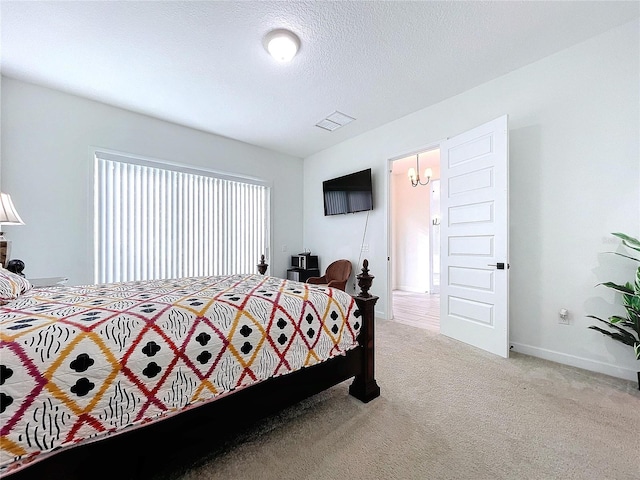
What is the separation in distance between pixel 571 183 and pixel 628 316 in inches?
45.4

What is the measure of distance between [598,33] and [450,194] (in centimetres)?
169

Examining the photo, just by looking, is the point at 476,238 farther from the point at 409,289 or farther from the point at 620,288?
the point at 409,289

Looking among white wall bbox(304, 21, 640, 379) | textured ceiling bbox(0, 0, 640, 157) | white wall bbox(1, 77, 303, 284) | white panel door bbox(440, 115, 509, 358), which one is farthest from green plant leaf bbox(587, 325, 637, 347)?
white wall bbox(1, 77, 303, 284)

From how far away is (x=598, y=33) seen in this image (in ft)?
7.38

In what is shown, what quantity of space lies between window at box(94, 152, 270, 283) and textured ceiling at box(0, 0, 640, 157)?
3.02 feet

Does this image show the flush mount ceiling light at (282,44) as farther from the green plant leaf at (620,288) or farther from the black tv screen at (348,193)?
the green plant leaf at (620,288)

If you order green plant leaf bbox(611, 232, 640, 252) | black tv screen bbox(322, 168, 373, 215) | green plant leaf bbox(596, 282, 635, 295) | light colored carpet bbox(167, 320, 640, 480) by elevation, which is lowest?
light colored carpet bbox(167, 320, 640, 480)

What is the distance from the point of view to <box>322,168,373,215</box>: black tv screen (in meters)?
4.04

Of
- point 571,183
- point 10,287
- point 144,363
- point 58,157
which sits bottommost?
point 144,363

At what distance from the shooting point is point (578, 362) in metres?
2.34

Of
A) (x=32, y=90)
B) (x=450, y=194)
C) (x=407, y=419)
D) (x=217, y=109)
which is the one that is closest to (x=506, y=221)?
(x=450, y=194)

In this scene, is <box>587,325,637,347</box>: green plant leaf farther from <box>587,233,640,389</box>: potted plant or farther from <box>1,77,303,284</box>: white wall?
<box>1,77,303,284</box>: white wall

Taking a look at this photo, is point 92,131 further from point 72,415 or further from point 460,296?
point 460,296

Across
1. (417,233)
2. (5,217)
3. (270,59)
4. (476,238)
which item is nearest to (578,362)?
(476,238)
